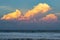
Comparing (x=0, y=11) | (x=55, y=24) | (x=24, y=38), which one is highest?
(x=0, y=11)

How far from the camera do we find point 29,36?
352 cm

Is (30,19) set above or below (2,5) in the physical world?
below

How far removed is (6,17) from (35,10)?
484 millimetres

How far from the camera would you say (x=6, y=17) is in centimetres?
355

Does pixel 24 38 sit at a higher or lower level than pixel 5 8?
lower

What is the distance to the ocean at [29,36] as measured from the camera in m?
Result: 3.50

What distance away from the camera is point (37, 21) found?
139 inches

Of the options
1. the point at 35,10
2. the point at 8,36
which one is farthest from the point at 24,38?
the point at 35,10

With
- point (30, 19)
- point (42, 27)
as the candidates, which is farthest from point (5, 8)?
point (42, 27)

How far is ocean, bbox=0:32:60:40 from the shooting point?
350 centimetres

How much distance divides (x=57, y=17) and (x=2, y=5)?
2.99 ft

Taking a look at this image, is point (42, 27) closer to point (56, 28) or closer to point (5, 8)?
point (56, 28)

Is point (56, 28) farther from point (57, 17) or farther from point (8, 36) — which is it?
point (8, 36)

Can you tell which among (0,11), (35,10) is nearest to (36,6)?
(35,10)
